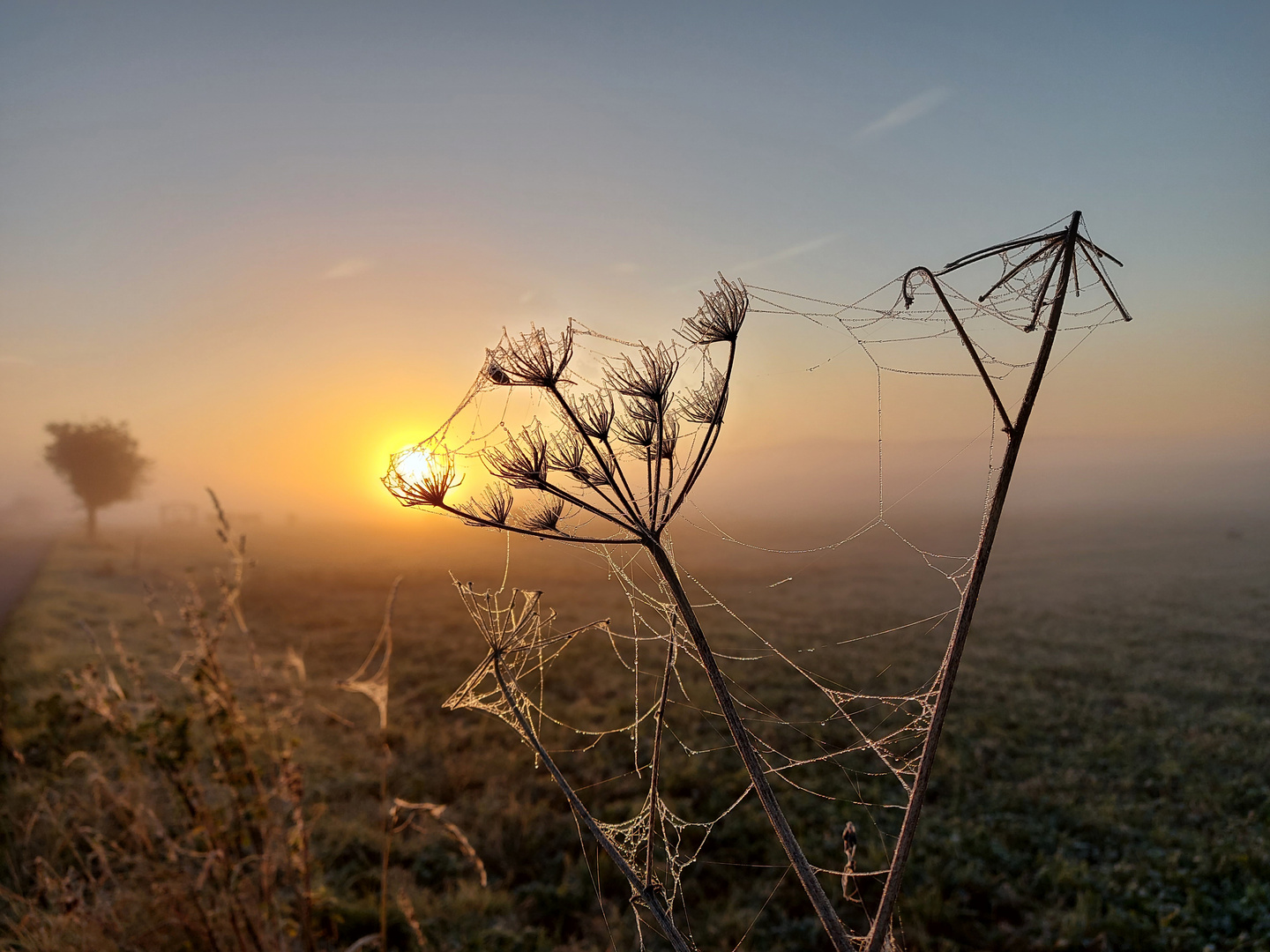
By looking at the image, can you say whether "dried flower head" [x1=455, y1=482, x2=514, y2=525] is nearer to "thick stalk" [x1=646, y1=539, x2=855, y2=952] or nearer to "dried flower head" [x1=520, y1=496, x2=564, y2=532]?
"dried flower head" [x1=520, y1=496, x2=564, y2=532]

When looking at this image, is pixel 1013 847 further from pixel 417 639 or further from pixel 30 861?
pixel 417 639

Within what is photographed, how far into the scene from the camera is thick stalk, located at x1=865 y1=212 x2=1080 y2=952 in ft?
2.89

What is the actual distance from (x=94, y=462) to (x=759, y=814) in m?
64.4

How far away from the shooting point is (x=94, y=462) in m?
52.8

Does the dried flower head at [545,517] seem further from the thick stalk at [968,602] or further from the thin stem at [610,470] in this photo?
the thick stalk at [968,602]

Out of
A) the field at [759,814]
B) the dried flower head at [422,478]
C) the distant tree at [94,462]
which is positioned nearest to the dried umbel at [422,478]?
the dried flower head at [422,478]

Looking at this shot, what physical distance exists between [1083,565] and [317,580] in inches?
1792

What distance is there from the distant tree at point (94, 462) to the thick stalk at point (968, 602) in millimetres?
68067

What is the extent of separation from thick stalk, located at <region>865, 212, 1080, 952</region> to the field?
1.32ft

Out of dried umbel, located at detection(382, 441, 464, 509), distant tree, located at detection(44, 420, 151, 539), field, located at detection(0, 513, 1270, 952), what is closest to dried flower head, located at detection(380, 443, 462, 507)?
dried umbel, located at detection(382, 441, 464, 509)

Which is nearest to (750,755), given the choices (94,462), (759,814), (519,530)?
(519,530)

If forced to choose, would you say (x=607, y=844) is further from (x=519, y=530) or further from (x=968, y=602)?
(x=968, y=602)

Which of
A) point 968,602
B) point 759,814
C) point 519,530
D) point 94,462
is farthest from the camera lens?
point 94,462

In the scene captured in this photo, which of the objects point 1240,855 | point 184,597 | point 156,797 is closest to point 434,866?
point 156,797
